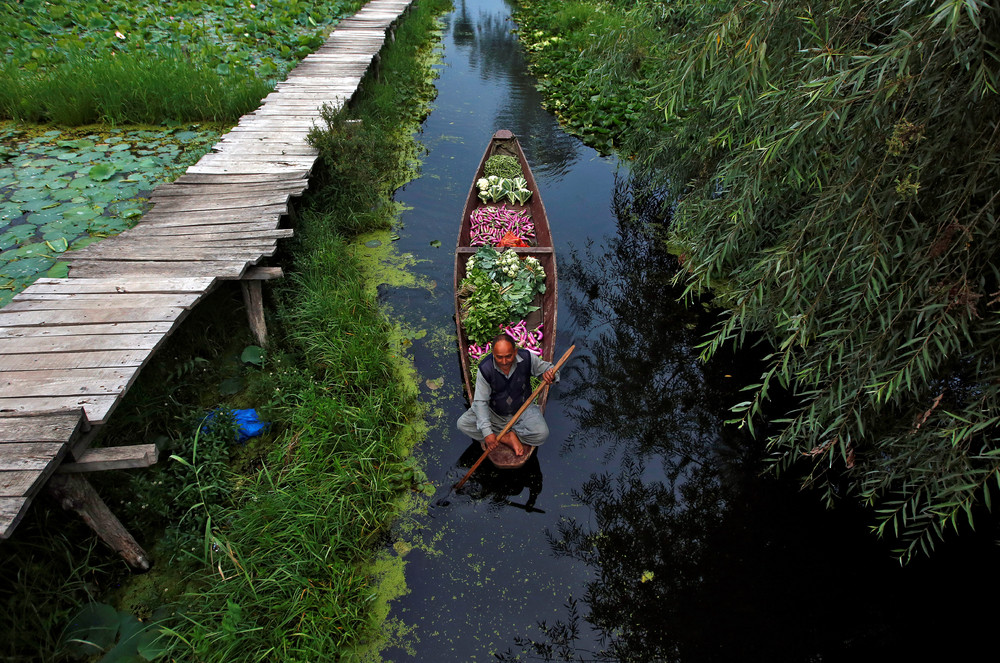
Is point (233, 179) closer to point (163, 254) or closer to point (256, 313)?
point (163, 254)

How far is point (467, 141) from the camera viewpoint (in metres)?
10.8

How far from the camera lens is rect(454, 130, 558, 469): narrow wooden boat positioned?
4.80m

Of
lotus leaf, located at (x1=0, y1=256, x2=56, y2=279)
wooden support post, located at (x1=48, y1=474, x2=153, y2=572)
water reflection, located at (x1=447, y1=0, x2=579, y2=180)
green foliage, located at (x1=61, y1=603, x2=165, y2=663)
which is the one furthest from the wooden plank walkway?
water reflection, located at (x1=447, y1=0, x2=579, y2=180)

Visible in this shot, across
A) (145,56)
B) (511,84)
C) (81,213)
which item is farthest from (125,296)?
(511,84)

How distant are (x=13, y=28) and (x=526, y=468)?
13061 millimetres

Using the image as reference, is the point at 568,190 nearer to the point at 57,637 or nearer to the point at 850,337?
the point at 850,337

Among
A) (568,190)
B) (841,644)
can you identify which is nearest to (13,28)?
(568,190)

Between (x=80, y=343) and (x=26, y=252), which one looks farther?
(x=26, y=252)

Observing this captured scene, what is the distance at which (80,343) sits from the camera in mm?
4035

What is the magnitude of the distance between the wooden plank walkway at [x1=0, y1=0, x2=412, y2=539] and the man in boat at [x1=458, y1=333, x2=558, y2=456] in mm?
2505

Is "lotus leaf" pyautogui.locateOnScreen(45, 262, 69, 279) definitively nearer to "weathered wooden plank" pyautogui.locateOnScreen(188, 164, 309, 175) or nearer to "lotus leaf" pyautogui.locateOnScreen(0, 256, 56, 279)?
"lotus leaf" pyautogui.locateOnScreen(0, 256, 56, 279)

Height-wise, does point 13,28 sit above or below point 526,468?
above

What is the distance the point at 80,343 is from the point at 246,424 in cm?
140

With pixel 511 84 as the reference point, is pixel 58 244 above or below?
below
